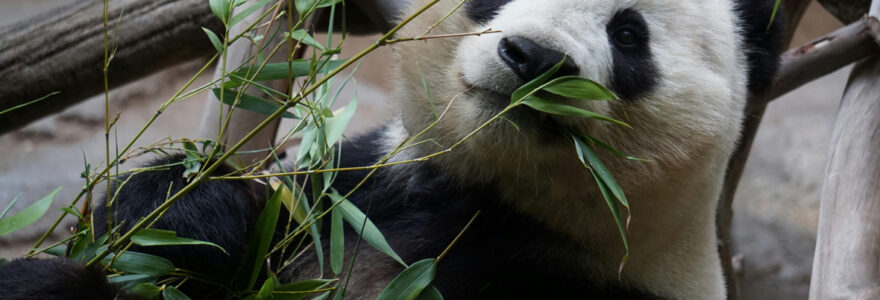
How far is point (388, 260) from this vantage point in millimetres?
2469

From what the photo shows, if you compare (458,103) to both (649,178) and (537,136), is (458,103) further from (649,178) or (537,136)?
(649,178)

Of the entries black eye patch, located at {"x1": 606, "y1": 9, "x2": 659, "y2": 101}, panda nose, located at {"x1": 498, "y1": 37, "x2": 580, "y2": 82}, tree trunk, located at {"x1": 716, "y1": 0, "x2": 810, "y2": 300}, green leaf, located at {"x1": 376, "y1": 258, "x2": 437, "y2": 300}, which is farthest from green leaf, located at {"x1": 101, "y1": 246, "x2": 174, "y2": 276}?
tree trunk, located at {"x1": 716, "y1": 0, "x2": 810, "y2": 300}

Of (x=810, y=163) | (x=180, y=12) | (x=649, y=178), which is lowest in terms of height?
(x=810, y=163)

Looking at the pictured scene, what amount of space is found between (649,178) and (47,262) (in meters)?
1.50

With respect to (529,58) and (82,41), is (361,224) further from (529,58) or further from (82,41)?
(82,41)

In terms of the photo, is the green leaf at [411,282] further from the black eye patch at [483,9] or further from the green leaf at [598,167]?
the black eye patch at [483,9]

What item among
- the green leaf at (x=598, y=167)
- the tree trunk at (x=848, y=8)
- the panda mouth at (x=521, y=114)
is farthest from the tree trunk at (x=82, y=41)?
the tree trunk at (x=848, y=8)

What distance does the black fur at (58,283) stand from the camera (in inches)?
75.4

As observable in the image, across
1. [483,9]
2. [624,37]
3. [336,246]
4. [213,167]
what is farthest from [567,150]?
[213,167]

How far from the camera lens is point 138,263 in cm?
196

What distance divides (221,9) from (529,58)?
772mm

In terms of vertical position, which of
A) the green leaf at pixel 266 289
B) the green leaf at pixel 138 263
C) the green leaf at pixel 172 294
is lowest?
the green leaf at pixel 266 289

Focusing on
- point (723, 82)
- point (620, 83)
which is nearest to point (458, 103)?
point (620, 83)

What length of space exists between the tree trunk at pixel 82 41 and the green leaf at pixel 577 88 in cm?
159
